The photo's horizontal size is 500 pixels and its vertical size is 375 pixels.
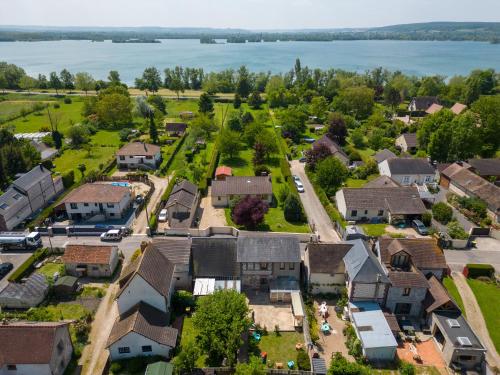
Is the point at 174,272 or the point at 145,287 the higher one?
the point at 145,287

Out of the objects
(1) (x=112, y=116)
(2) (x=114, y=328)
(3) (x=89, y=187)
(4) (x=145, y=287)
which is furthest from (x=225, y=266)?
(1) (x=112, y=116)

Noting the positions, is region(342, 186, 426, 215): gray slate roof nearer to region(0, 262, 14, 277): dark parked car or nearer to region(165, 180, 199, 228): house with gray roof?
region(165, 180, 199, 228): house with gray roof

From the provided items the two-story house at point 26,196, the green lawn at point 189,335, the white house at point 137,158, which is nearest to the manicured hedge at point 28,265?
the two-story house at point 26,196

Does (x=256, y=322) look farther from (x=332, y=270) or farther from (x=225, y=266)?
(x=332, y=270)

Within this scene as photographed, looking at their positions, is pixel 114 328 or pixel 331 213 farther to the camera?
pixel 331 213

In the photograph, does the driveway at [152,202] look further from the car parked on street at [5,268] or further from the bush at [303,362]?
the bush at [303,362]

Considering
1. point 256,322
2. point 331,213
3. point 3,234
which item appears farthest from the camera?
point 331,213
